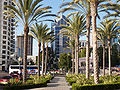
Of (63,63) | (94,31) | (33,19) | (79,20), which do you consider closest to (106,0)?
(94,31)

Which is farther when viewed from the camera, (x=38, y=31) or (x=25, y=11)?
(x=38, y=31)

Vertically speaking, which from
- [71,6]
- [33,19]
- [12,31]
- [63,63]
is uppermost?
[12,31]

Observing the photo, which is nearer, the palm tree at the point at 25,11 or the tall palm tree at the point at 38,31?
the palm tree at the point at 25,11

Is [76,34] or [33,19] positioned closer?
[33,19]

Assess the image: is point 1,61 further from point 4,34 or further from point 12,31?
point 12,31

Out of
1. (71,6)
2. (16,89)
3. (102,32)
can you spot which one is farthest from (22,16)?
(102,32)

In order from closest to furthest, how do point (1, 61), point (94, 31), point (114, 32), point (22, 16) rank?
1. point (94, 31)
2. point (22, 16)
3. point (114, 32)
4. point (1, 61)

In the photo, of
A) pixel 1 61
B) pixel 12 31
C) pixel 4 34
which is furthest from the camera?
pixel 12 31

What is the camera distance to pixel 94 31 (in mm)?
19781

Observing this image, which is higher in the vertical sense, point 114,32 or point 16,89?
point 114,32

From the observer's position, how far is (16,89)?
19797 mm

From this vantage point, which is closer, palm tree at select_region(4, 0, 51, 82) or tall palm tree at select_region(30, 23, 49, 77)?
palm tree at select_region(4, 0, 51, 82)

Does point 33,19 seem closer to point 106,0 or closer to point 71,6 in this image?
point 71,6

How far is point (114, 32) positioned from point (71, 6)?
664 inches
